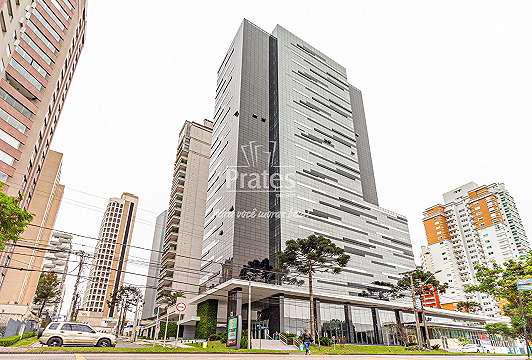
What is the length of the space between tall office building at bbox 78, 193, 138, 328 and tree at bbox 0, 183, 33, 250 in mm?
125788

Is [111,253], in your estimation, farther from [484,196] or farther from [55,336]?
[484,196]

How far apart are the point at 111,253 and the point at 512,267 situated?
5984 inches

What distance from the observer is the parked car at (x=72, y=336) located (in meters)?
22.9

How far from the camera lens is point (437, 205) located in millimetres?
149500

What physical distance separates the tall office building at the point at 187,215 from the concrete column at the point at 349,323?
112ft

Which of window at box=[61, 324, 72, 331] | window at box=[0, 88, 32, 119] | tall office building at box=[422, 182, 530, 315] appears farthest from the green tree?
tall office building at box=[422, 182, 530, 315]

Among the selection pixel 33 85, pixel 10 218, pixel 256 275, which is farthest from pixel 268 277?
pixel 33 85

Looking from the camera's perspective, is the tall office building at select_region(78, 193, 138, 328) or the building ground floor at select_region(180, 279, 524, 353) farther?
the tall office building at select_region(78, 193, 138, 328)

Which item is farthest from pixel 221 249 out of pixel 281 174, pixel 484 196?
pixel 484 196

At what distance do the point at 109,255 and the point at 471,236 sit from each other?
509ft

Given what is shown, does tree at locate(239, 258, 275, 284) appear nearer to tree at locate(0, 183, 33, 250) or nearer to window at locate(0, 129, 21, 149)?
window at locate(0, 129, 21, 149)

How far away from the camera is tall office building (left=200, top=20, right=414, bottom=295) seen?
212 ft

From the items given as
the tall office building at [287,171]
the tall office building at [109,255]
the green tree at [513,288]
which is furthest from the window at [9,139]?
the tall office building at [109,255]

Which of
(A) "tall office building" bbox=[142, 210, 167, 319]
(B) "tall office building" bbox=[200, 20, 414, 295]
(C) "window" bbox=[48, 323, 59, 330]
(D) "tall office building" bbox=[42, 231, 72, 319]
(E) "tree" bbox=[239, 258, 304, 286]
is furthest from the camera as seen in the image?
(A) "tall office building" bbox=[142, 210, 167, 319]
